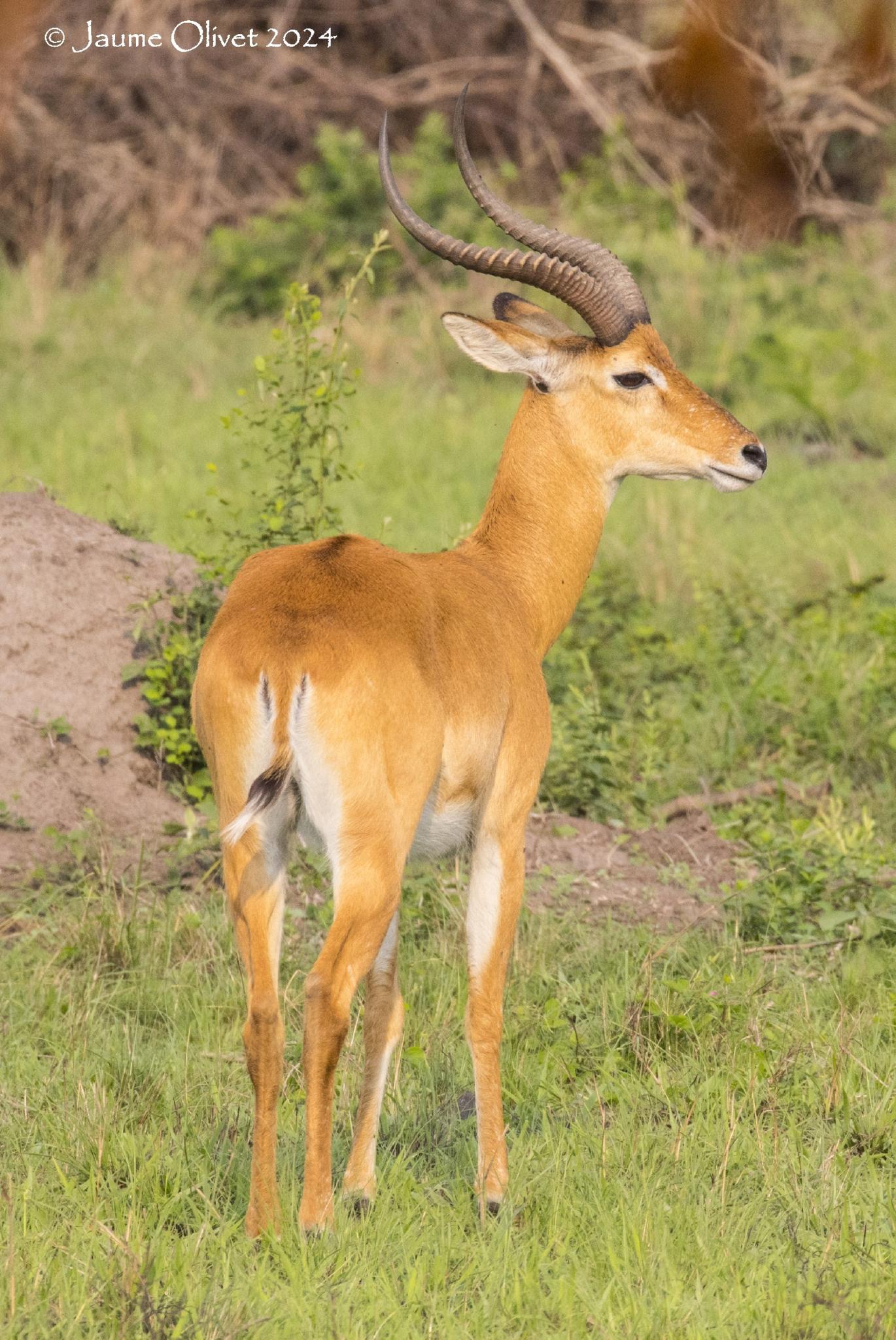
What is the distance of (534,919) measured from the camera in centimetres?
495

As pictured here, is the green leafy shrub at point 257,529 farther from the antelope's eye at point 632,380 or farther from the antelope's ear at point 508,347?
the antelope's eye at point 632,380

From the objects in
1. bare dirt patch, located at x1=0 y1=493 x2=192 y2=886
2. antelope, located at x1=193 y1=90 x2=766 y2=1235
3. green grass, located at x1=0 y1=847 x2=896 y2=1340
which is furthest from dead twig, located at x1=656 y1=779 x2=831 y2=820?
bare dirt patch, located at x1=0 y1=493 x2=192 y2=886

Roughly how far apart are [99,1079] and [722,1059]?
146cm

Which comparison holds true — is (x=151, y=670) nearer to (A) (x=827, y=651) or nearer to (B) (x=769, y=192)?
(A) (x=827, y=651)

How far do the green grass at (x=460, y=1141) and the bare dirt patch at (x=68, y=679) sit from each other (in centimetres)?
36

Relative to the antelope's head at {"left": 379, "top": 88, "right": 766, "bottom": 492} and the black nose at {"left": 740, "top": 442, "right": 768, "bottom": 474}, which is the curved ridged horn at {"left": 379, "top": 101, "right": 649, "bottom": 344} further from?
the black nose at {"left": 740, "top": 442, "right": 768, "bottom": 474}

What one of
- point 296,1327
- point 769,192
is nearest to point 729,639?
point 296,1327

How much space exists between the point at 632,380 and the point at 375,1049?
6.22 ft

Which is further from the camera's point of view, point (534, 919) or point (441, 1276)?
point (534, 919)

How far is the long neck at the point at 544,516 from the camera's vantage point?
4.34 meters

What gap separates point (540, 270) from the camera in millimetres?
4379

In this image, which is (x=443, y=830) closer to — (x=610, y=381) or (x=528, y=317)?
(x=610, y=381)

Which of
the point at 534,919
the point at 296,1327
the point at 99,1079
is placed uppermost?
the point at 296,1327

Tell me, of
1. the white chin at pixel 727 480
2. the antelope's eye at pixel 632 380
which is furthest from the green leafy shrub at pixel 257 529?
the white chin at pixel 727 480
